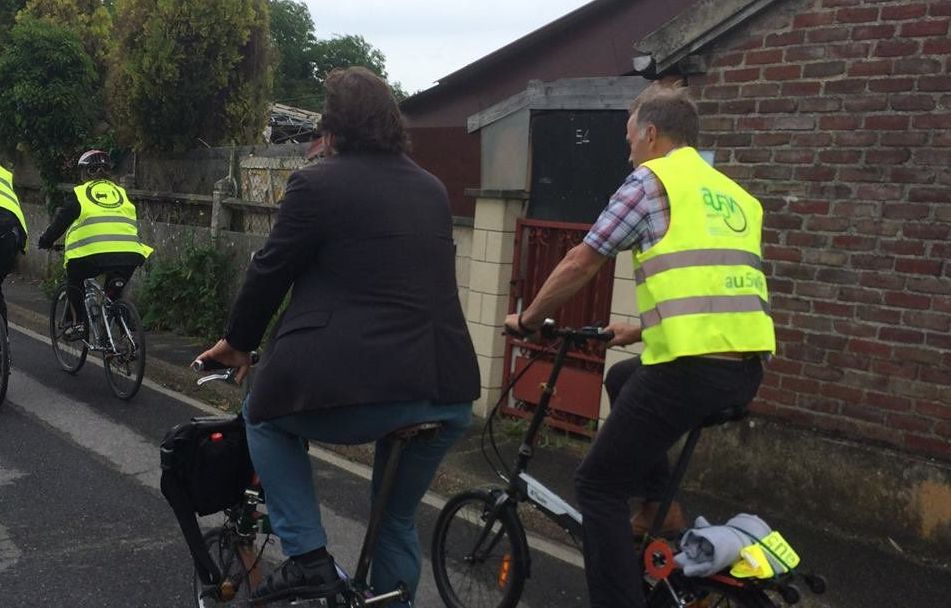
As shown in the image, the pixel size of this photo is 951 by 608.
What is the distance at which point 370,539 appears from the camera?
2.68 meters

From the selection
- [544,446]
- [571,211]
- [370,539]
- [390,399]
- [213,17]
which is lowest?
[544,446]

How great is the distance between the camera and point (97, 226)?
7.11m

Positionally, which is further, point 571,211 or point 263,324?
point 571,211

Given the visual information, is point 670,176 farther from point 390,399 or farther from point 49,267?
point 49,267

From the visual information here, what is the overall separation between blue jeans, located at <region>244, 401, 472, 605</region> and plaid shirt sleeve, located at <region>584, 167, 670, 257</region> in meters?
0.71

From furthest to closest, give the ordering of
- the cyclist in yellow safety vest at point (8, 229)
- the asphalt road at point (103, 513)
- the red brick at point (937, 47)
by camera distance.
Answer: the cyclist in yellow safety vest at point (8, 229) < the red brick at point (937, 47) < the asphalt road at point (103, 513)

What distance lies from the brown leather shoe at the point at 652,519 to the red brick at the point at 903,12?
285 centimetres

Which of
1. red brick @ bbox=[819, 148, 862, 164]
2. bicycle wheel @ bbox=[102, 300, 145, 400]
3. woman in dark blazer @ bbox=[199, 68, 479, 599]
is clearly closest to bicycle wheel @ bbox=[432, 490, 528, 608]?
woman in dark blazer @ bbox=[199, 68, 479, 599]

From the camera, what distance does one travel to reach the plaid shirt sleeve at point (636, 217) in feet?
9.18

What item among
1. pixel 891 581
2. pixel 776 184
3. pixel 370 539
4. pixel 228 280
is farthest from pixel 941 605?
pixel 228 280

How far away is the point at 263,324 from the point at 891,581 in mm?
3113

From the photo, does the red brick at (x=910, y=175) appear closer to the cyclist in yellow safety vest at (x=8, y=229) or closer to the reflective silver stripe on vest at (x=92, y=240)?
the reflective silver stripe on vest at (x=92, y=240)

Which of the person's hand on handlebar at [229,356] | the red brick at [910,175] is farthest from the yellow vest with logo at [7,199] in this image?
the red brick at [910,175]

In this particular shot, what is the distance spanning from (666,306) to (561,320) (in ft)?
12.2
